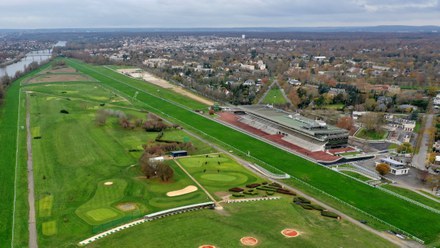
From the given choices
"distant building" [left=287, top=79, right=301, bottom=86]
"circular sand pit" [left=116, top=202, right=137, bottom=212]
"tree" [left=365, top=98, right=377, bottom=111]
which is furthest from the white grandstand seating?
"distant building" [left=287, top=79, right=301, bottom=86]

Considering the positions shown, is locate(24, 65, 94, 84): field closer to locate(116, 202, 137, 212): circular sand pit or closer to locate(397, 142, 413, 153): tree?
locate(116, 202, 137, 212): circular sand pit

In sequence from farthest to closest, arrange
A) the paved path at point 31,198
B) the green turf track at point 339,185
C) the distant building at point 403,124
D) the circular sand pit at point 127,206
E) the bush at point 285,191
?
the distant building at point 403,124 → the bush at point 285,191 → the circular sand pit at point 127,206 → the green turf track at point 339,185 → the paved path at point 31,198

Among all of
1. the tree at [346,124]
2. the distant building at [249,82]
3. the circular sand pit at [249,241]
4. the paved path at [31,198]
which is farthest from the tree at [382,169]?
the distant building at [249,82]

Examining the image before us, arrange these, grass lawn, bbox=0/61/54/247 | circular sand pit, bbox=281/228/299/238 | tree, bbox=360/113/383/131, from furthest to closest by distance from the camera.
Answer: tree, bbox=360/113/383/131
circular sand pit, bbox=281/228/299/238
grass lawn, bbox=0/61/54/247

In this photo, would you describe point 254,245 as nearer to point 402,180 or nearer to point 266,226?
point 266,226

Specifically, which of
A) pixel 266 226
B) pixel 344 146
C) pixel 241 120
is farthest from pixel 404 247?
pixel 241 120

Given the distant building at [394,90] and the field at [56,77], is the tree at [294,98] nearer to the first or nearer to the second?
the distant building at [394,90]
